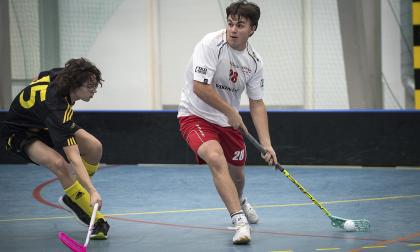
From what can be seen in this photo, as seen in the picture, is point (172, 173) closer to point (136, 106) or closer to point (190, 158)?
point (190, 158)

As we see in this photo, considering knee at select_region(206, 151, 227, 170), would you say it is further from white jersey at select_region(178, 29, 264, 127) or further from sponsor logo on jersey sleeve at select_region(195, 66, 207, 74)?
sponsor logo on jersey sleeve at select_region(195, 66, 207, 74)

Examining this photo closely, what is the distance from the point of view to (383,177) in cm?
764

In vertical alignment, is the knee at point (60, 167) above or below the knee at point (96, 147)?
below

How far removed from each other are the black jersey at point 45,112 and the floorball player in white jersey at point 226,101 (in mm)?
730

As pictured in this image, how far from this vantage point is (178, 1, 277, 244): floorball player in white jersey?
5.03 m

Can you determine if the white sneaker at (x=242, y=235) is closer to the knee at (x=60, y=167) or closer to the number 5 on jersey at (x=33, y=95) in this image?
the knee at (x=60, y=167)

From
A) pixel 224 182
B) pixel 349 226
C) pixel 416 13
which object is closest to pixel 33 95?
pixel 224 182

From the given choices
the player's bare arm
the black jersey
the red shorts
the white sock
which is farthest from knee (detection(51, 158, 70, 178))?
the player's bare arm

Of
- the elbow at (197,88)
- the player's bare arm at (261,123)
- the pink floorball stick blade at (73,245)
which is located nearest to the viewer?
the pink floorball stick blade at (73,245)

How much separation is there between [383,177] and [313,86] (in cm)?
167

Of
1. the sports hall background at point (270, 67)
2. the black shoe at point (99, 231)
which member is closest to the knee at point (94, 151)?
the black shoe at point (99, 231)

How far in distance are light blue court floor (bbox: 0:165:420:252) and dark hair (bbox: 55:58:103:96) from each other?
898 millimetres

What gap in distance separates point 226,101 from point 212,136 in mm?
248

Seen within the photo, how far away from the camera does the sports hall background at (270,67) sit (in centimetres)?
824
